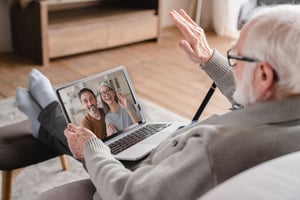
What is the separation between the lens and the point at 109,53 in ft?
12.9

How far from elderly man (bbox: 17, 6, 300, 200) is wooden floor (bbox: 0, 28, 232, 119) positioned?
1.82 m

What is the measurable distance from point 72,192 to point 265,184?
70cm

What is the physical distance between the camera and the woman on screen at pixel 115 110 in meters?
1.52

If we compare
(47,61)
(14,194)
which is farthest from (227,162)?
(47,61)

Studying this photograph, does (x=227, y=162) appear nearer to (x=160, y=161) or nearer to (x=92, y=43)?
(x=160, y=161)

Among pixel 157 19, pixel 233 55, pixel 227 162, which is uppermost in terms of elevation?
pixel 233 55

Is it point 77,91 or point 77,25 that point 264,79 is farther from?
point 77,25

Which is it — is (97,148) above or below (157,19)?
above

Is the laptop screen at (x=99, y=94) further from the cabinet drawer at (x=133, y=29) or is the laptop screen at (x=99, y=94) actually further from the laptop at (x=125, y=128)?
the cabinet drawer at (x=133, y=29)

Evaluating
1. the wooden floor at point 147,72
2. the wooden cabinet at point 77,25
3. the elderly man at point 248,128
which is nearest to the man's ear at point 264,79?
the elderly man at point 248,128

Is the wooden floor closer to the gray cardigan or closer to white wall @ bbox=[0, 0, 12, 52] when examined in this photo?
white wall @ bbox=[0, 0, 12, 52]

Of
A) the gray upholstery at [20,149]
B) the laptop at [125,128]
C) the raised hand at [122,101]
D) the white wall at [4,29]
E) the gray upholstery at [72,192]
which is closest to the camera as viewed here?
the gray upholstery at [72,192]

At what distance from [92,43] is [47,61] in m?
0.46

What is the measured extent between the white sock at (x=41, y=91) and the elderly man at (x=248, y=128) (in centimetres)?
82
